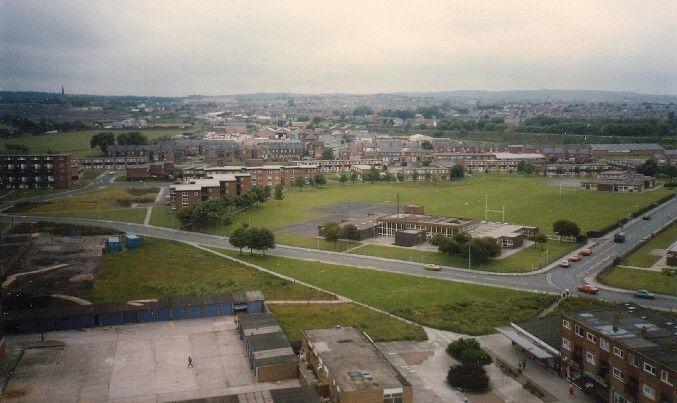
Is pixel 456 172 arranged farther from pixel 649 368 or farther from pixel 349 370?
pixel 349 370

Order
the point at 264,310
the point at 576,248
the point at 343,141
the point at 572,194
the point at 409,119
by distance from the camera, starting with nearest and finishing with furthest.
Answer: the point at 264,310 < the point at 576,248 < the point at 572,194 < the point at 343,141 < the point at 409,119

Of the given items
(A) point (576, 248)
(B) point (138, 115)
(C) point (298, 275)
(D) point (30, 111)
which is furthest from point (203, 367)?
(B) point (138, 115)

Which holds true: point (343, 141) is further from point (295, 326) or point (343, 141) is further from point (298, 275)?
point (295, 326)

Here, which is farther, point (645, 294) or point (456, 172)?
point (456, 172)

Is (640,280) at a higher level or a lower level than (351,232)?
lower

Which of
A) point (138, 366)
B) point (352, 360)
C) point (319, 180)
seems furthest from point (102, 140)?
point (352, 360)

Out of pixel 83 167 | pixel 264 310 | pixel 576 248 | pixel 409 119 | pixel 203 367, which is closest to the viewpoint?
pixel 203 367
